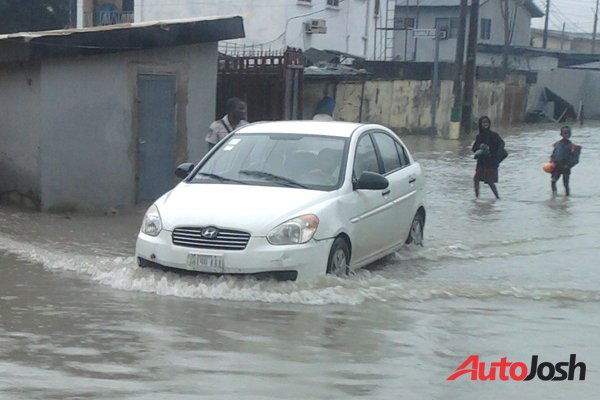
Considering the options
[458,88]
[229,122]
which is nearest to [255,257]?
[229,122]

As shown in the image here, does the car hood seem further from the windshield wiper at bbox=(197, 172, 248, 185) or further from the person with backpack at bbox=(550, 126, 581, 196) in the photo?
the person with backpack at bbox=(550, 126, 581, 196)

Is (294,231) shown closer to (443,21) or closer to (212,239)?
(212,239)

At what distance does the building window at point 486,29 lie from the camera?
64.1 metres

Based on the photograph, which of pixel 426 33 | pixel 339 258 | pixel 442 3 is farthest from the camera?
pixel 442 3

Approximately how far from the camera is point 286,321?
26.9 feet

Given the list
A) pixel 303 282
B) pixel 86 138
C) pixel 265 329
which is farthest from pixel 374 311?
pixel 86 138

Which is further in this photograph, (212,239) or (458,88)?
(458,88)

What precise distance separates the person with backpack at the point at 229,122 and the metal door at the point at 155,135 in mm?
2028

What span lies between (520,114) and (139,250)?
39645 millimetres

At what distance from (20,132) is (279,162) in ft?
18.3

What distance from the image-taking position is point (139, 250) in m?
9.42

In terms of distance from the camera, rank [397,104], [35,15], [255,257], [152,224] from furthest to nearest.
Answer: [35,15]
[397,104]
[152,224]
[255,257]

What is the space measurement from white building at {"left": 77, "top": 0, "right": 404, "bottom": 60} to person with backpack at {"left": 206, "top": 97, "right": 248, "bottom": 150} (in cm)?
2236


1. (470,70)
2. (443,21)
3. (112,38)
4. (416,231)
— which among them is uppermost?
(443,21)
